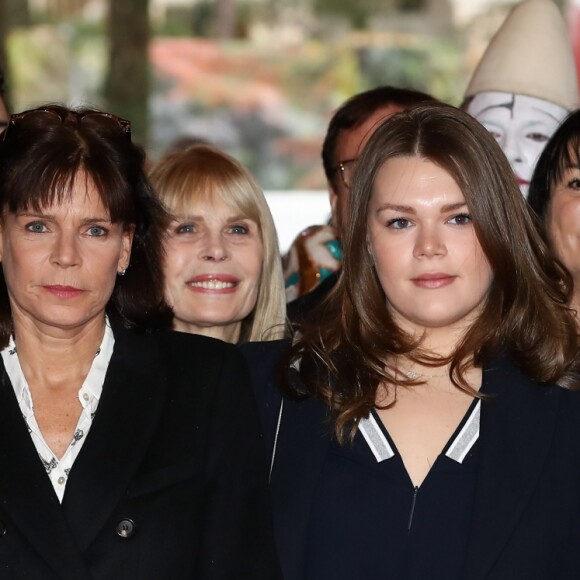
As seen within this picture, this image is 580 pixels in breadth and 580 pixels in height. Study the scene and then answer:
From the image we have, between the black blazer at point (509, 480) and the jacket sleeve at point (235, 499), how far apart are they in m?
0.09

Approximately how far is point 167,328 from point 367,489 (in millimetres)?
600

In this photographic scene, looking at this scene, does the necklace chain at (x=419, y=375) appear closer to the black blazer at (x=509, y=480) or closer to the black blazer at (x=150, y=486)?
the black blazer at (x=509, y=480)

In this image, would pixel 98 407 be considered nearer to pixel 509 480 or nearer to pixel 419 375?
pixel 419 375

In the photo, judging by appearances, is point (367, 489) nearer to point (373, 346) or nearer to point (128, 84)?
point (373, 346)

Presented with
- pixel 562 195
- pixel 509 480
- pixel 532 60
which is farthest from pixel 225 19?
pixel 509 480

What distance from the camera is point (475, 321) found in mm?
2619

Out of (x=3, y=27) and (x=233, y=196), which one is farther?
(x=3, y=27)

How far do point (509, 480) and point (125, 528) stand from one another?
0.79 meters

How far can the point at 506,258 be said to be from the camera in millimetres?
2529

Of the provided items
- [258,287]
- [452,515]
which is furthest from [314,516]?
[258,287]

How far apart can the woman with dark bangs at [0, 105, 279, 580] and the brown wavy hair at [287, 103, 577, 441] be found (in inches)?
9.0

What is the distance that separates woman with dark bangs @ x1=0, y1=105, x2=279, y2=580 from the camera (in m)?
2.27

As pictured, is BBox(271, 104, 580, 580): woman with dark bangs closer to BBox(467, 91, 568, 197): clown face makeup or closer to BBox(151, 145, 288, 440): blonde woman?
BBox(151, 145, 288, 440): blonde woman

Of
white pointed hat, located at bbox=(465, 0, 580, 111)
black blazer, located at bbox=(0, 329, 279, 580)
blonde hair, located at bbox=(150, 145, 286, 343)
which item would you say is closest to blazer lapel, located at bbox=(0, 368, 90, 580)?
black blazer, located at bbox=(0, 329, 279, 580)
